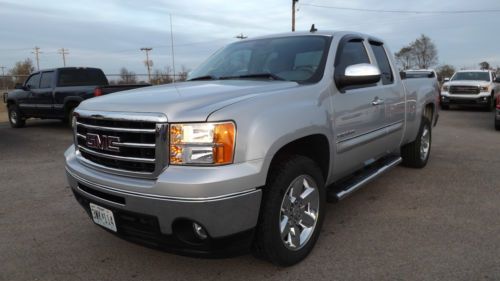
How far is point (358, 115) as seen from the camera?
3.74 m

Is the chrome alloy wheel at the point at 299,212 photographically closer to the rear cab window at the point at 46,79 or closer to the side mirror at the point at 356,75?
the side mirror at the point at 356,75

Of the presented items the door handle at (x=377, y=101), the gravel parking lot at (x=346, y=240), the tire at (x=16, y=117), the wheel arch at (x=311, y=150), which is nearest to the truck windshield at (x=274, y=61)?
the wheel arch at (x=311, y=150)

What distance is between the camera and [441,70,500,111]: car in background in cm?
1588

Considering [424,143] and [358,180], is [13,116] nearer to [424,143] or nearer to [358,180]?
[424,143]

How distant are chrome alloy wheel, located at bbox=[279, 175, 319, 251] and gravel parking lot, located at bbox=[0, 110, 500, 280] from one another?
8.1 inches

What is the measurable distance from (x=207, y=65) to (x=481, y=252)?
311cm

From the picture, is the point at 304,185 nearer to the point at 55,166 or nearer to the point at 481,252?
the point at 481,252

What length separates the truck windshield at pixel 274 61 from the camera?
3.59 meters

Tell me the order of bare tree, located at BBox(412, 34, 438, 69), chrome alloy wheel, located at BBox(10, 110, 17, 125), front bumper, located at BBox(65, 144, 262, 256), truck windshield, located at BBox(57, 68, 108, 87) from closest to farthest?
1. front bumper, located at BBox(65, 144, 262, 256)
2. truck windshield, located at BBox(57, 68, 108, 87)
3. chrome alloy wheel, located at BBox(10, 110, 17, 125)
4. bare tree, located at BBox(412, 34, 438, 69)

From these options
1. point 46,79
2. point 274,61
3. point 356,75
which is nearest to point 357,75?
point 356,75

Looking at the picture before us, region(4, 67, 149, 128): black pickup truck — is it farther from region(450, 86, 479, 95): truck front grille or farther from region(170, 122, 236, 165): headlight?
region(450, 86, 479, 95): truck front grille

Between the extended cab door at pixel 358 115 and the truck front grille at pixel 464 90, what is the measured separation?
44.2ft

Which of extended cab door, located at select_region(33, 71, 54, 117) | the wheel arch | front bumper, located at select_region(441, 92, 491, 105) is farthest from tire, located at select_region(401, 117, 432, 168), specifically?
front bumper, located at select_region(441, 92, 491, 105)

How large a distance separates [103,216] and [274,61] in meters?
2.03
